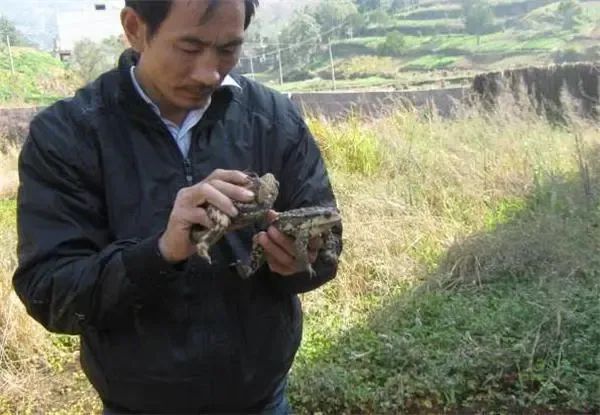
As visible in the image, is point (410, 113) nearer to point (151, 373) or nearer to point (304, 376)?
point (304, 376)

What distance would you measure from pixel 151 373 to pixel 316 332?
2.84 metres

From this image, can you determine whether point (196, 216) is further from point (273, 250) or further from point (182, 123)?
point (182, 123)

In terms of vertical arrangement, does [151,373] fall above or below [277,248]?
below

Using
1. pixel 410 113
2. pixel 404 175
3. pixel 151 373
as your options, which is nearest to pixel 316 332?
pixel 404 175

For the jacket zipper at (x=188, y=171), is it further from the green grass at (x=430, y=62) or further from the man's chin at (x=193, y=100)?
the green grass at (x=430, y=62)

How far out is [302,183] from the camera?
1.45m

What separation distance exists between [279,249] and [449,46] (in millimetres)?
7821

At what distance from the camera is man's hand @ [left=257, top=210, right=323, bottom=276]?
1.29 m

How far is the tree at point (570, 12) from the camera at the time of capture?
8273 millimetres

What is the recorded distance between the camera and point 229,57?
1.34 m

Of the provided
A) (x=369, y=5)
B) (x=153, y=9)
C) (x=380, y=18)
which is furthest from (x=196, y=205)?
(x=380, y=18)

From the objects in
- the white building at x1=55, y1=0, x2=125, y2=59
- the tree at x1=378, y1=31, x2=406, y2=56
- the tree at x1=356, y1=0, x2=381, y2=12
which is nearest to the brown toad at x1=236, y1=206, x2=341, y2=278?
the white building at x1=55, y1=0, x2=125, y2=59

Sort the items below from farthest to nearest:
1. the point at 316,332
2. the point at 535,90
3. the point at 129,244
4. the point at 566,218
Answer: the point at 535,90, the point at 566,218, the point at 316,332, the point at 129,244

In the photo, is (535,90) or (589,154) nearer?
(589,154)
